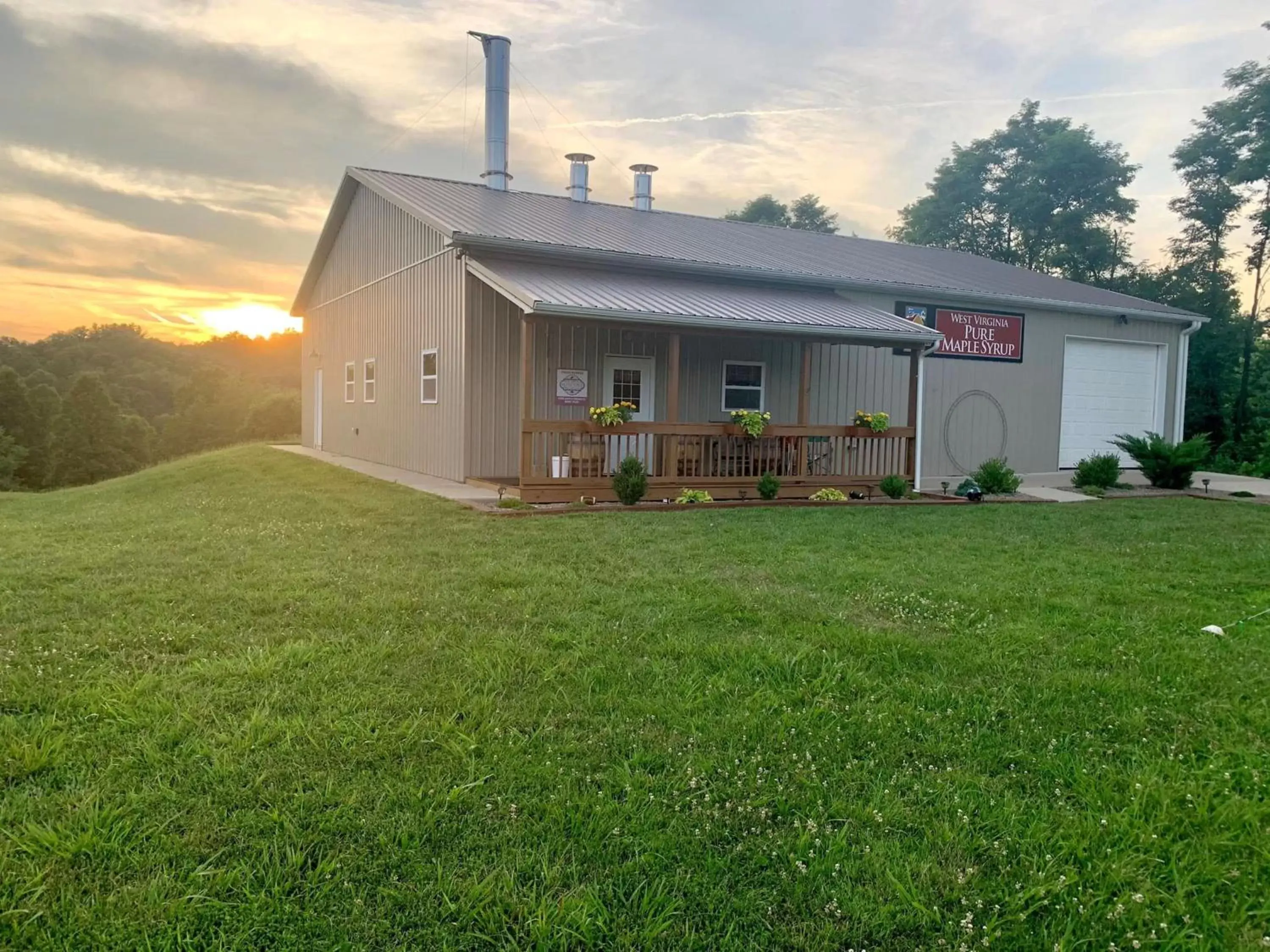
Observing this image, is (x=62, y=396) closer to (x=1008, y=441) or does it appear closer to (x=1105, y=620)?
(x=1008, y=441)

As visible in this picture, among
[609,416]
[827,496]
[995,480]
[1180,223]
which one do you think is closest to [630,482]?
[609,416]

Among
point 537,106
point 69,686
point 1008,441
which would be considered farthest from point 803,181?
point 69,686

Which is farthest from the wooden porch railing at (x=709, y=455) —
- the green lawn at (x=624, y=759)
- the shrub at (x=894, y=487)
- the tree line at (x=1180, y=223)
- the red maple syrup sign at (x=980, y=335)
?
the tree line at (x=1180, y=223)

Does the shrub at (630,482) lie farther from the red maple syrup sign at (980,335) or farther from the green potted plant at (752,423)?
the red maple syrup sign at (980,335)

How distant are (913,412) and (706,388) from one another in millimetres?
3294

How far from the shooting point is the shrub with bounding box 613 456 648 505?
1005 cm

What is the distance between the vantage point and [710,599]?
17.0 feet

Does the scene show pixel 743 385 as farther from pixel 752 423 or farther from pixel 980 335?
pixel 980 335

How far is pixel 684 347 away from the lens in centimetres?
1330

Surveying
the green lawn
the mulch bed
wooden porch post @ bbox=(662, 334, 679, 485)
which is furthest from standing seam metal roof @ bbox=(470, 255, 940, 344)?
the green lawn

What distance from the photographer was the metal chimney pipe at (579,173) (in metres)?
17.3

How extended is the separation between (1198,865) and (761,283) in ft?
39.6

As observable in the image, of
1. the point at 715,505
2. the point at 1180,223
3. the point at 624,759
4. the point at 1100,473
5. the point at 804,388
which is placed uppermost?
the point at 1180,223

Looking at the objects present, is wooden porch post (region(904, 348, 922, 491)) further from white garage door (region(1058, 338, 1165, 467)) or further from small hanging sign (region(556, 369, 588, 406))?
white garage door (region(1058, 338, 1165, 467))
